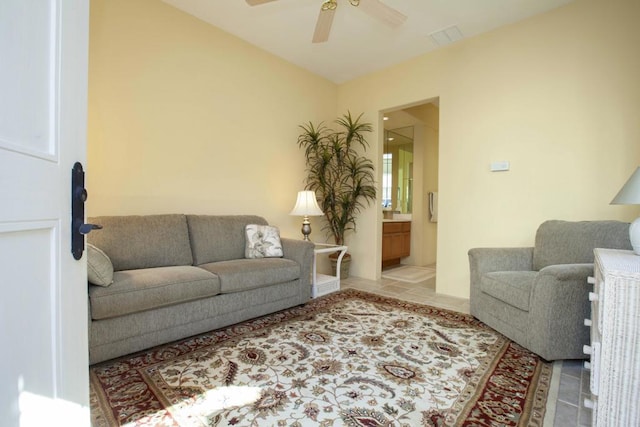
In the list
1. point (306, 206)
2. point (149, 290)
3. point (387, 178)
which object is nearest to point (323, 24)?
point (306, 206)

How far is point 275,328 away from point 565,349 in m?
2.01

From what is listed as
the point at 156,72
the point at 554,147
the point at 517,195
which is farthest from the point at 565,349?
A: the point at 156,72

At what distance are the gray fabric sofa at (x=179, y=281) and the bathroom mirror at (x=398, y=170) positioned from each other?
328 cm

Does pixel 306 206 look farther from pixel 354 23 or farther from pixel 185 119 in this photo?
pixel 354 23

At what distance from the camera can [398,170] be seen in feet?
19.4

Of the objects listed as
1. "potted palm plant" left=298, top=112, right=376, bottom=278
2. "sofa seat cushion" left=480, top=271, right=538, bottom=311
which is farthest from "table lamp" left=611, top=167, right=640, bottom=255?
"potted palm plant" left=298, top=112, right=376, bottom=278

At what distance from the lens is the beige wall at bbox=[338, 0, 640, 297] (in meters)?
2.53

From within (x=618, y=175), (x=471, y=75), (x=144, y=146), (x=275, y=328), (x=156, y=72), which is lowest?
(x=275, y=328)

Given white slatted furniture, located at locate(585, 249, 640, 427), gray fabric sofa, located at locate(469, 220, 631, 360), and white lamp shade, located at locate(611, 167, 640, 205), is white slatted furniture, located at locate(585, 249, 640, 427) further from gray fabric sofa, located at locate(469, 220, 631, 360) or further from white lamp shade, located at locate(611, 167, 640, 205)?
gray fabric sofa, located at locate(469, 220, 631, 360)

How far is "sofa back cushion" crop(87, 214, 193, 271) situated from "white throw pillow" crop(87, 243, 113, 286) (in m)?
0.46

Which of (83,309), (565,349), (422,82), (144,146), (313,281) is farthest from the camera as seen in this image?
(422,82)

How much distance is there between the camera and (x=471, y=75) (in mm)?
3301

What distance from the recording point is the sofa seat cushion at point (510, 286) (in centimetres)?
209

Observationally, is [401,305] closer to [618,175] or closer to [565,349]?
[565,349]
